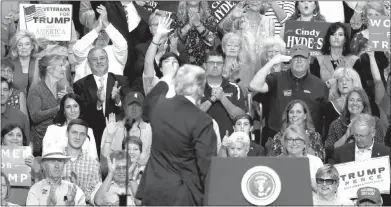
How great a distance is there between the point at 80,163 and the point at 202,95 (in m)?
1.49

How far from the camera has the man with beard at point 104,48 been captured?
52.4 feet

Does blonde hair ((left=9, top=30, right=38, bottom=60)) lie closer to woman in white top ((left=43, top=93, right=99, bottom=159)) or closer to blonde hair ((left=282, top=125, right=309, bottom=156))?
woman in white top ((left=43, top=93, right=99, bottom=159))

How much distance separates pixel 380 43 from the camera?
15875 millimetres

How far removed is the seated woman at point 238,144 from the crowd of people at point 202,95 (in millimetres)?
12

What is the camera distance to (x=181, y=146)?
11.6 meters

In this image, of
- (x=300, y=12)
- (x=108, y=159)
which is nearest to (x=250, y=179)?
(x=108, y=159)

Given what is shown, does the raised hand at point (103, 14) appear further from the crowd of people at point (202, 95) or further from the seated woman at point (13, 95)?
the seated woman at point (13, 95)

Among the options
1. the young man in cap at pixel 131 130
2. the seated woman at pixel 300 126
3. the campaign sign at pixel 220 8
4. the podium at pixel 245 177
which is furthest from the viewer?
the campaign sign at pixel 220 8

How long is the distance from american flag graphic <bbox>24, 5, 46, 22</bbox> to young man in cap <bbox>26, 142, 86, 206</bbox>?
2.40 m

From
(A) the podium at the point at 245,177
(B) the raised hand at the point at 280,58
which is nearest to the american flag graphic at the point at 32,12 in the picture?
(B) the raised hand at the point at 280,58

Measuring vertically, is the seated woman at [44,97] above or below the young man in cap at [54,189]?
above

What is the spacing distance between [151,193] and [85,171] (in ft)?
9.40

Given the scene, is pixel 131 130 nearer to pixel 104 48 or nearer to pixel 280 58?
pixel 104 48

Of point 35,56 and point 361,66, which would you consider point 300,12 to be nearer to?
point 361,66
